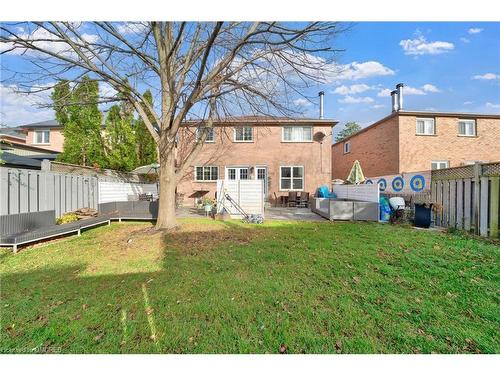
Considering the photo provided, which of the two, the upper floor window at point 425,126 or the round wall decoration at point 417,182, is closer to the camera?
the round wall decoration at point 417,182

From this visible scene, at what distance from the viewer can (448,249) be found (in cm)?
566

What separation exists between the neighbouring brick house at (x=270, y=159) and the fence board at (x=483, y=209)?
9.91 meters

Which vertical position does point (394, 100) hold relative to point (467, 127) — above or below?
above

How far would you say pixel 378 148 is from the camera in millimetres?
18156

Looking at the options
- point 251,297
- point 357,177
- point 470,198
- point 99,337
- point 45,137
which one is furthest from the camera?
point 45,137

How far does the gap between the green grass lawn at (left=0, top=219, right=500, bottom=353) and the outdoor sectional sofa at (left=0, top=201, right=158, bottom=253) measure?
1.26 feet

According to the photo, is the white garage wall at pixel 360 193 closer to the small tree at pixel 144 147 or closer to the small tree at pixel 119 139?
the small tree at pixel 144 147

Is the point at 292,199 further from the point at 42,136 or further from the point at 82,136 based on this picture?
the point at 42,136

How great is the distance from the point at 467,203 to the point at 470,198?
201 mm

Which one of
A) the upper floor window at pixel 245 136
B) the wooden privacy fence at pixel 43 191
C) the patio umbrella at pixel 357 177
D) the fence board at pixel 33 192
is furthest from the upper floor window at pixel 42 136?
the patio umbrella at pixel 357 177

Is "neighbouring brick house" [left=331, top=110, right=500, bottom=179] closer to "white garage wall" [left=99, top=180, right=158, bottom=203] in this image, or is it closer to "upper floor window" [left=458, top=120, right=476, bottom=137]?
"upper floor window" [left=458, top=120, right=476, bottom=137]

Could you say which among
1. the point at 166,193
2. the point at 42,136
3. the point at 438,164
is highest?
the point at 42,136

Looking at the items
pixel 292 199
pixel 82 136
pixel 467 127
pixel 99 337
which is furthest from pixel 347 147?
pixel 99 337

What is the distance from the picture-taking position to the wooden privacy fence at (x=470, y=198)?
6980 millimetres
